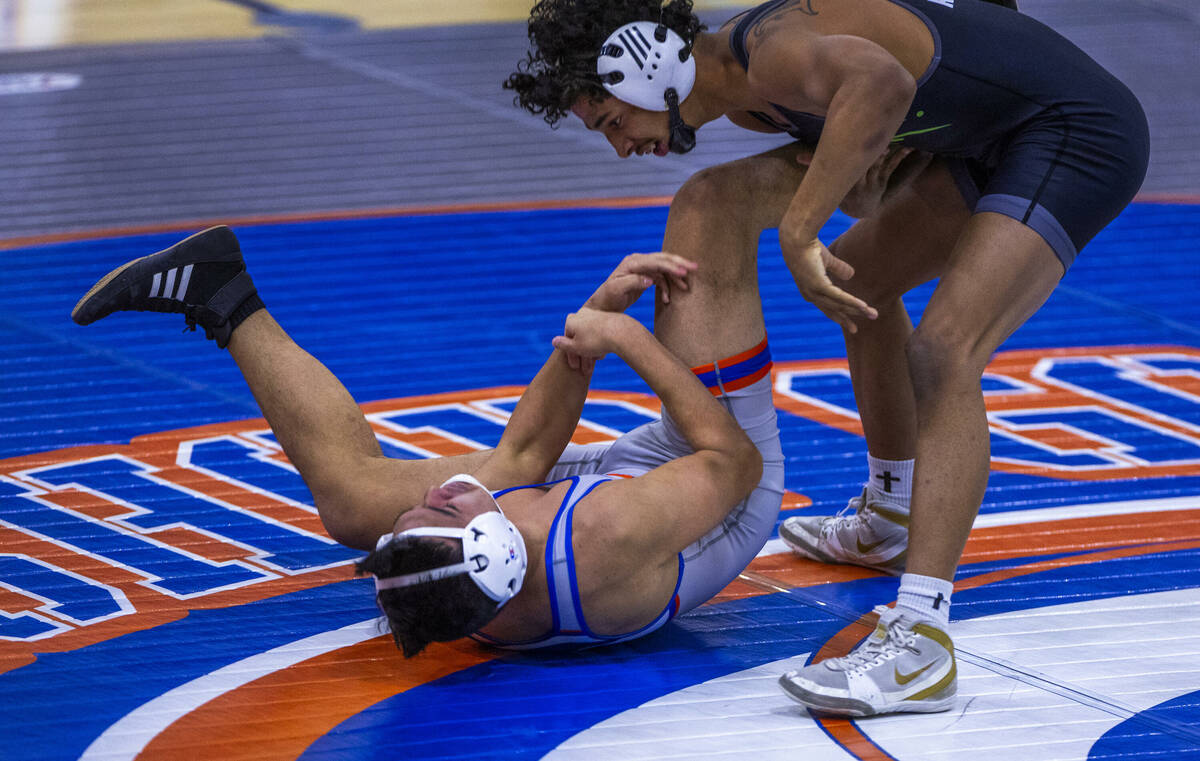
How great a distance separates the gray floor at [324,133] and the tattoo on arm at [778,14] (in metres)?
3.39

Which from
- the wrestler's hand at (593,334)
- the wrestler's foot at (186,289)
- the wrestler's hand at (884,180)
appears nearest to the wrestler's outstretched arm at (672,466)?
the wrestler's hand at (593,334)

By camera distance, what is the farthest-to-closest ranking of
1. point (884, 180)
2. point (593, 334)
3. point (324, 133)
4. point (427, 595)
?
point (324, 133) → point (884, 180) → point (593, 334) → point (427, 595)

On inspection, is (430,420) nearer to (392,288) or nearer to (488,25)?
(392,288)

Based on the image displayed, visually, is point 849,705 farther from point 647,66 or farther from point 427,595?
point 647,66

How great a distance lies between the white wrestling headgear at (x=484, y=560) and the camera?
2.29 metres

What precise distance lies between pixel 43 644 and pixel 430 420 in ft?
4.57

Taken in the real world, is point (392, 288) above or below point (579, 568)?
above

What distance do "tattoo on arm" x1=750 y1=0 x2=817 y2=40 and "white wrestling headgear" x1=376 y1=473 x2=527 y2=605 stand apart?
3.22 ft

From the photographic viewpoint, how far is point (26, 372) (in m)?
4.19

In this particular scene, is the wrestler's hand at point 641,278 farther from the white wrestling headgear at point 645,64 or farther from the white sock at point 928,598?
→ the white sock at point 928,598

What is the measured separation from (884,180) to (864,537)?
0.76 metres

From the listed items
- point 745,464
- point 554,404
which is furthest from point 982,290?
point 554,404

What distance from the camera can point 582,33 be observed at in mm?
2693

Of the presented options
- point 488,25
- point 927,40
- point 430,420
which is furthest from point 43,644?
point 488,25
